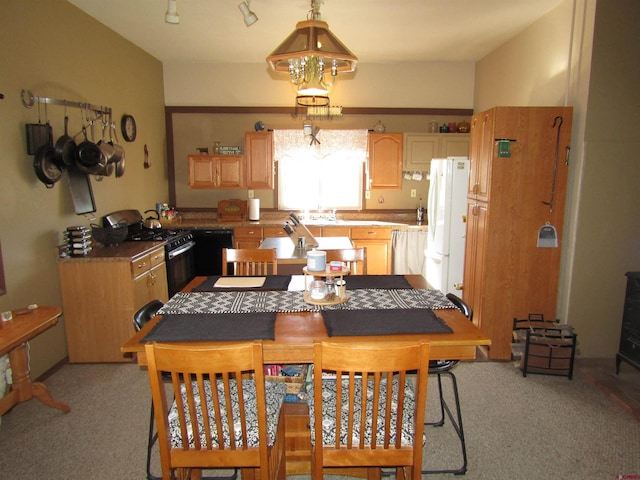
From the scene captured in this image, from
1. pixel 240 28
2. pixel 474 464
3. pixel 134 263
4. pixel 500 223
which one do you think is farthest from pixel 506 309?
pixel 240 28

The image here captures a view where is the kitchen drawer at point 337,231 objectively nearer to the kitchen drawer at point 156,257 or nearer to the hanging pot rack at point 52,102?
the kitchen drawer at point 156,257

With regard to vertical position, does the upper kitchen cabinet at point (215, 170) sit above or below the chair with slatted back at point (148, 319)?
above

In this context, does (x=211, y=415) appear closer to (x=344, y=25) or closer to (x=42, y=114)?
(x=42, y=114)

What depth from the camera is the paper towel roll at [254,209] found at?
549 cm

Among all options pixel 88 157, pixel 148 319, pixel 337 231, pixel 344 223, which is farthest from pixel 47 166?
pixel 344 223

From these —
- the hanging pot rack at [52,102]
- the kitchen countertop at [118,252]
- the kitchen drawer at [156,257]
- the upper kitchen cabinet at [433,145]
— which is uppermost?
the hanging pot rack at [52,102]

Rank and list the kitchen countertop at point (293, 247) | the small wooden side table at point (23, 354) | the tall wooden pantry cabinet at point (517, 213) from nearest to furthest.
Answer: the small wooden side table at point (23, 354)
the tall wooden pantry cabinet at point (517, 213)
the kitchen countertop at point (293, 247)

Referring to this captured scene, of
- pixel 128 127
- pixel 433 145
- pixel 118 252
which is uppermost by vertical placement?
pixel 128 127

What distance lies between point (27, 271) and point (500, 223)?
3488mm

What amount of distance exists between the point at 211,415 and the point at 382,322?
2.72 ft

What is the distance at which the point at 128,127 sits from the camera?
4555 mm

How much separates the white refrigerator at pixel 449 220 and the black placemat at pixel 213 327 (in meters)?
2.79

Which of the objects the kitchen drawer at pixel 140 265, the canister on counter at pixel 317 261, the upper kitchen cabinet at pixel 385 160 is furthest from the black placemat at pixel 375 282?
the upper kitchen cabinet at pixel 385 160

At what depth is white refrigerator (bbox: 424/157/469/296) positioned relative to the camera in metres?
4.26
